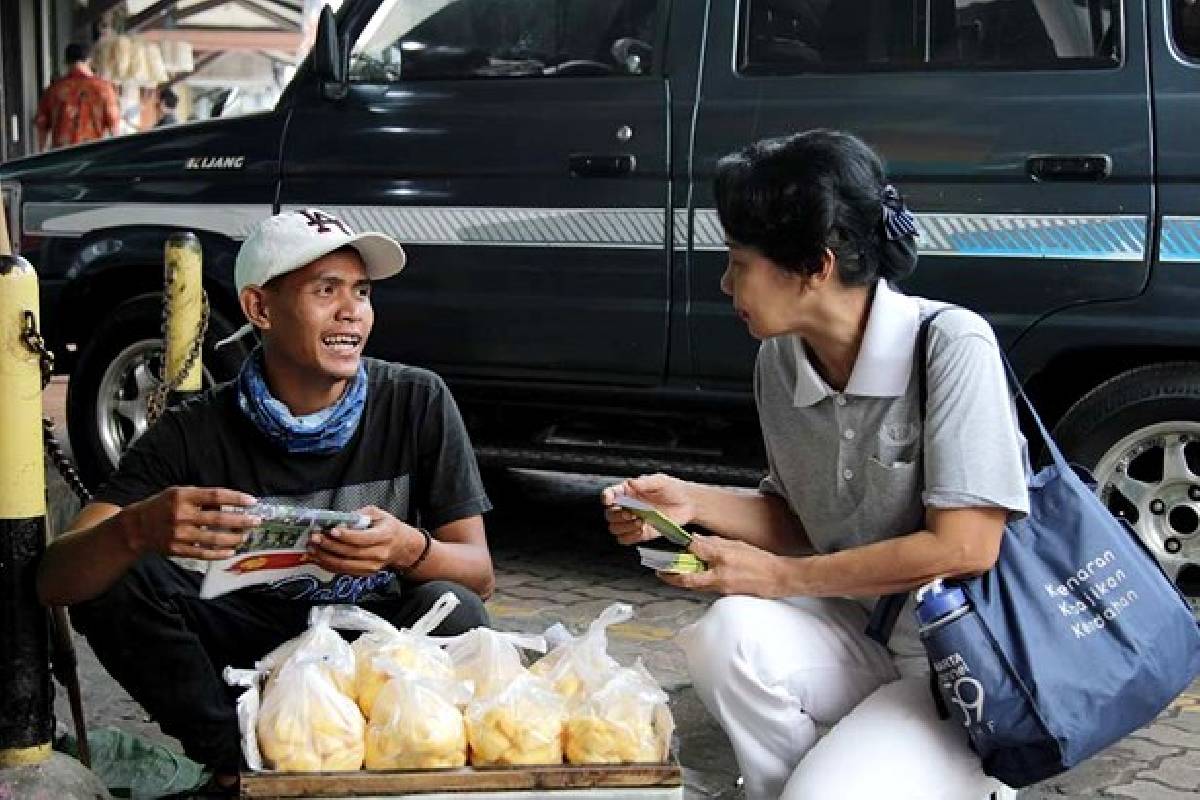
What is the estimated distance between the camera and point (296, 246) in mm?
2992

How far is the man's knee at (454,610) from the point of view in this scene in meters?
3.00

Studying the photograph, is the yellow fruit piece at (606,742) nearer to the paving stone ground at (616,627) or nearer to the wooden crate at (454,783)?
the wooden crate at (454,783)

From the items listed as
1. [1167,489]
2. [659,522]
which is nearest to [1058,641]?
[659,522]

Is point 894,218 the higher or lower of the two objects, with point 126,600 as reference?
higher

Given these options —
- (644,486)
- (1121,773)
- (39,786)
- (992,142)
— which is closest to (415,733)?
(644,486)

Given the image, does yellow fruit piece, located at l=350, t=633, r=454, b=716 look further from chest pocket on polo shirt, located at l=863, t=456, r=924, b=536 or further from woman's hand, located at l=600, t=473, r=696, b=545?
chest pocket on polo shirt, located at l=863, t=456, r=924, b=536

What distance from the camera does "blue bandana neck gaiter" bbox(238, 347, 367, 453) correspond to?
2984 mm

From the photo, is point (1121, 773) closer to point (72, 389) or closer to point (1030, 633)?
point (1030, 633)

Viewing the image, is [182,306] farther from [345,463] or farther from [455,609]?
[455,609]

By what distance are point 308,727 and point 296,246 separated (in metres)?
1.03

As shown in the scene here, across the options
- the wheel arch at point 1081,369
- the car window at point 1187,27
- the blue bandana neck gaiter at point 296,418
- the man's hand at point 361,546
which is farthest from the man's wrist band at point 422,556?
the car window at point 1187,27

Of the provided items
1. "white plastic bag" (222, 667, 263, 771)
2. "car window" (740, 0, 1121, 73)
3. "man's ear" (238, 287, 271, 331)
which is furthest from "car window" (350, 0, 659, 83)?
"white plastic bag" (222, 667, 263, 771)

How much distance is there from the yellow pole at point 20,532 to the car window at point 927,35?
280 cm

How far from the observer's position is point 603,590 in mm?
5395
